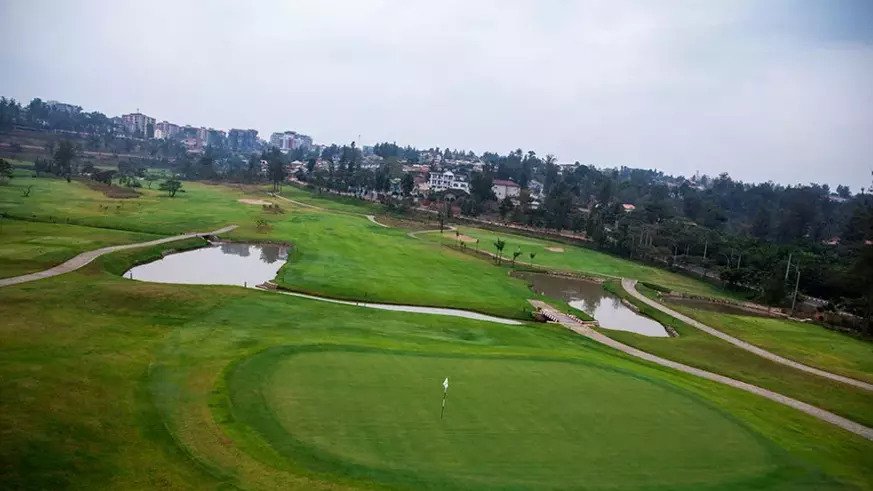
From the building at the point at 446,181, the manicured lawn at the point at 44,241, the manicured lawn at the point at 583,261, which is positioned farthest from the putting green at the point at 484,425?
the building at the point at 446,181

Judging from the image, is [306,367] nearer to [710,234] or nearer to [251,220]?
[251,220]

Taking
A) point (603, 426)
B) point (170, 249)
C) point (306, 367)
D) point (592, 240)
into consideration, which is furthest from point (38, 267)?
point (592, 240)

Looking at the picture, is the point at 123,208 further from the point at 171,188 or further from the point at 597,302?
the point at 597,302

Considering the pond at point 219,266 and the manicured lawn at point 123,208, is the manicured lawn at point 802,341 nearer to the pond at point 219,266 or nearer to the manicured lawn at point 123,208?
the pond at point 219,266

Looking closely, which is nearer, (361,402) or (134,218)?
(361,402)

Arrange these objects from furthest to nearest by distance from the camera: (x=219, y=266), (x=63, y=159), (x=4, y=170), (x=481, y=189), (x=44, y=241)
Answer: (x=481, y=189), (x=63, y=159), (x=4, y=170), (x=219, y=266), (x=44, y=241)

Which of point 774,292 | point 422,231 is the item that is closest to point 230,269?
point 422,231
